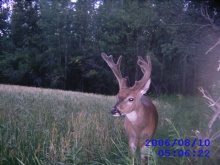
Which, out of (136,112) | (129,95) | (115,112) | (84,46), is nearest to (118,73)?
(129,95)

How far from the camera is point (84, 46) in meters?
31.3

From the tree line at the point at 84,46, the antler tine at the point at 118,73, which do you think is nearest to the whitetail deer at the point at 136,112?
the antler tine at the point at 118,73

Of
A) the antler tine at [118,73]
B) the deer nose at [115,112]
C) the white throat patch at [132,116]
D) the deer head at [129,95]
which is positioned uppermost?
the antler tine at [118,73]

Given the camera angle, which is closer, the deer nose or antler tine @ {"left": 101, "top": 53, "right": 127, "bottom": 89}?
the deer nose

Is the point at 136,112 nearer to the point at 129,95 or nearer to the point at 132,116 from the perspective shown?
the point at 132,116

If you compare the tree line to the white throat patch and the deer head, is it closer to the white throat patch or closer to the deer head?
the deer head

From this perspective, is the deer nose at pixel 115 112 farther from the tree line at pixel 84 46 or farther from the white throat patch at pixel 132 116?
the tree line at pixel 84 46

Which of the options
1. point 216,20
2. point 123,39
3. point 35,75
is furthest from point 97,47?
point 216,20

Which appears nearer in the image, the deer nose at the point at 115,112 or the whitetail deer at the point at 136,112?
the deer nose at the point at 115,112

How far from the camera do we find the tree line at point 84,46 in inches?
1047

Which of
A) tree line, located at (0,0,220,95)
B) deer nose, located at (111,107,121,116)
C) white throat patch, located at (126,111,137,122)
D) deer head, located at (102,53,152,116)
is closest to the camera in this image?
deer nose, located at (111,107,121,116)

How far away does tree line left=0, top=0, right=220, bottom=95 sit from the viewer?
2658 centimetres

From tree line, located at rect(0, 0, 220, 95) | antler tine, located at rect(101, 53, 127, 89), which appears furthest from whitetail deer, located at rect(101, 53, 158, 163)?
tree line, located at rect(0, 0, 220, 95)

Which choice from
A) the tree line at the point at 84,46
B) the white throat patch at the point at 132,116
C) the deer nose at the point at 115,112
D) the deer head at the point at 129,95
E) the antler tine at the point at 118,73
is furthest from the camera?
the tree line at the point at 84,46
